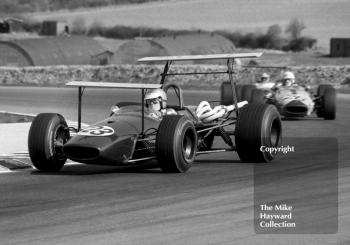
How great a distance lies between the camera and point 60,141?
14273 mm

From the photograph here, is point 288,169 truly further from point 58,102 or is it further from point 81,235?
point 58,102

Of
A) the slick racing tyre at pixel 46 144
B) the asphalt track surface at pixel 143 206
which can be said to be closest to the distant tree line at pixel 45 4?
the slick racing tyre at pixel 46 144

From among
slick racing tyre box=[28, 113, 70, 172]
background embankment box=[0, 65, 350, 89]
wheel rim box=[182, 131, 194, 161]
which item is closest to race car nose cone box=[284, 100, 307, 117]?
wheel rim box=[182, 131, 194, 161]

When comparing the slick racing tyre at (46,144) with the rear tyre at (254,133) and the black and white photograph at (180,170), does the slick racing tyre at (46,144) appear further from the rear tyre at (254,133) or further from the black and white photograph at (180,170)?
the rear tyre at (254,133)

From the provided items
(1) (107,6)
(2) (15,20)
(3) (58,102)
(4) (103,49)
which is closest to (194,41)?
(4) (103,49)

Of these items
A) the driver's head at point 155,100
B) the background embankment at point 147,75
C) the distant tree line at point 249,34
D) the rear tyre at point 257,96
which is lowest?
the background embankment at point 147,75

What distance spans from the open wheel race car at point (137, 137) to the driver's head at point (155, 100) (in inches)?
8.4

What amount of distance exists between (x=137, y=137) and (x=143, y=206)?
9.96 feet

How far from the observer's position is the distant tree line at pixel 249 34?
81.2 metres

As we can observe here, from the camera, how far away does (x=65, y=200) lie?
11.5 meters

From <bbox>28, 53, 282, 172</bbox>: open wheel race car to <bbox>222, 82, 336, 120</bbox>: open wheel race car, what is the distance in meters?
9.70

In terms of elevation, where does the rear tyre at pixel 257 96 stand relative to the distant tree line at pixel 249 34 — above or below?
below

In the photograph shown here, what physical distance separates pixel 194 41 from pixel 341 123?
36.6m

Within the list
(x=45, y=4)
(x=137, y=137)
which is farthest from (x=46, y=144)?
(x=45, y=4)
